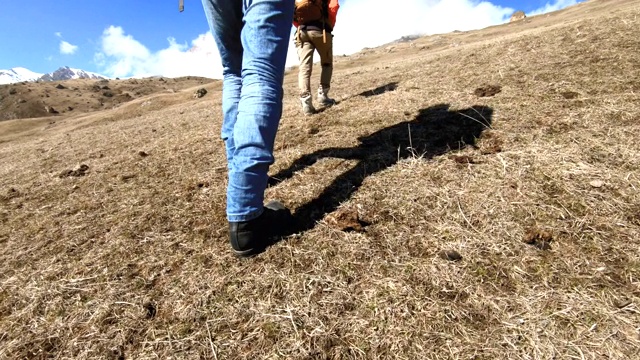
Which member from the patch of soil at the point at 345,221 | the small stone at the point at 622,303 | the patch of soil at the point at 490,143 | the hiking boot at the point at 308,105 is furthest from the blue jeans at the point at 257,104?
the hiking boot at the point at 308,105

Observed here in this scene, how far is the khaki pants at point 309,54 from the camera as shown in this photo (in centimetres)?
653

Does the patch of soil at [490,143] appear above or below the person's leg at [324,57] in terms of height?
below

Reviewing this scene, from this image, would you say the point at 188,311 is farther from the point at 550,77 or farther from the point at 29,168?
Result: the point at 29,168

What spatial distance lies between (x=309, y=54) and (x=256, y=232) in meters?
5.08

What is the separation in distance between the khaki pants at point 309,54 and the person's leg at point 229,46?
3350mm

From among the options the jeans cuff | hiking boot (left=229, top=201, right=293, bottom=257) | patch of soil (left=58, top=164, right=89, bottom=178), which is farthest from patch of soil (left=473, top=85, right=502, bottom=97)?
patch of soil (left=58, top=164, right=89, bottom=178)

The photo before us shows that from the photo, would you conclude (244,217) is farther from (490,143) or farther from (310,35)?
(310,35)

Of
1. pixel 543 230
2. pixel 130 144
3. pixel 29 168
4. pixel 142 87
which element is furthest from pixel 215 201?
pixel 142 87

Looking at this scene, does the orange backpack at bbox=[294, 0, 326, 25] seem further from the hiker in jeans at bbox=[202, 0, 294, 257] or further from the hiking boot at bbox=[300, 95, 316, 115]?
the hiker in jeans at bbox=[202, 0, 294, 257]

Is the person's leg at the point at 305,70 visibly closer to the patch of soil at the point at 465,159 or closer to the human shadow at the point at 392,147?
the human shadow at the point at 392,147

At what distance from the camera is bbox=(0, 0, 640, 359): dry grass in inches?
74.9

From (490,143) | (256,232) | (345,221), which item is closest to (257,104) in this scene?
(256,232)

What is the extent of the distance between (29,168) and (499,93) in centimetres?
869

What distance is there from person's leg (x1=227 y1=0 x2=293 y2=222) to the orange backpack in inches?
163
